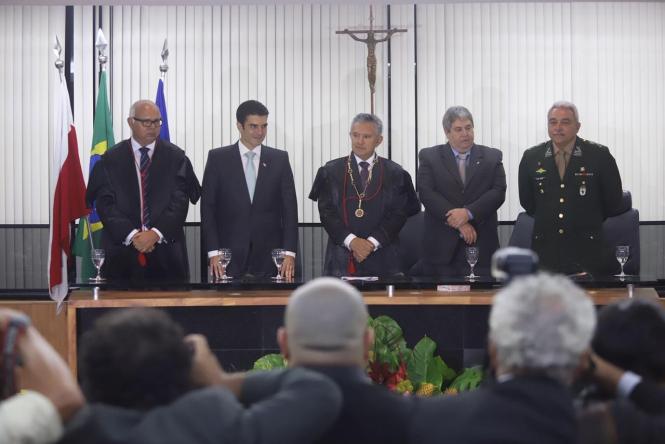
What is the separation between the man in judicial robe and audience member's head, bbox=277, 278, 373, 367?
149 inches

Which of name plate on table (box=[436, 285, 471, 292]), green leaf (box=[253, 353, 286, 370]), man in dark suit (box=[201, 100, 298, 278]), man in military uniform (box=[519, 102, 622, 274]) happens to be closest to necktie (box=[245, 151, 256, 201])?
man in dark suit (box=[201, 100, 298, 278])

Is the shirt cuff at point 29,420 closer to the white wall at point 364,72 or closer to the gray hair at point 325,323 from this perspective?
the gray hair at point 325,323

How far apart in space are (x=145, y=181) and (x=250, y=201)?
1.89ft

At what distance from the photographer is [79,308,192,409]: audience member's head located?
83.3 inches

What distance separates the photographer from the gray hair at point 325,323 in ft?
7.26

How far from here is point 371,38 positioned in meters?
8.88

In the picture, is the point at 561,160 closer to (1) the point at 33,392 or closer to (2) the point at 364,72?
(2) the point at 364,72

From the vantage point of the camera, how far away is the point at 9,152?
912 cm

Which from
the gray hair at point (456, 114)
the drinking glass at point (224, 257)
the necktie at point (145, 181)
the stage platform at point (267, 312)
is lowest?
the stage platform at point (267, 312)

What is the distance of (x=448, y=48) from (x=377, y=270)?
11.6ft

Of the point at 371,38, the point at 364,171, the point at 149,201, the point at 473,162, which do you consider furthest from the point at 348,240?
the point at 371,38

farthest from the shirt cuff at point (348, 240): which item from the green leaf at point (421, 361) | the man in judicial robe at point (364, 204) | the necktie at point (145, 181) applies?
the green leaf at point (421, 361)

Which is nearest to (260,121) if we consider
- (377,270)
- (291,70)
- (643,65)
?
(377,270)

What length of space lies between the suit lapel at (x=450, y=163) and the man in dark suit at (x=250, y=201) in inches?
33.4
